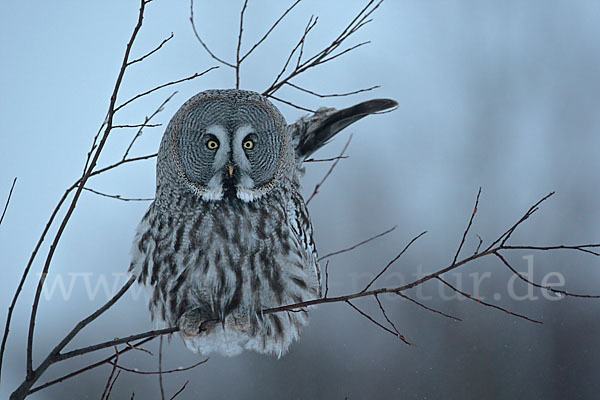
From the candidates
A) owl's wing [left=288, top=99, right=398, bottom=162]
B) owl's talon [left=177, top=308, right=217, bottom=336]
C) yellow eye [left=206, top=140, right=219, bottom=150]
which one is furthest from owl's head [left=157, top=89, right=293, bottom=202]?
owl's talon [left=177, top=308, right=217, bottom=336]

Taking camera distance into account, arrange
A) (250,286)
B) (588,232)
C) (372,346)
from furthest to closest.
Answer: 1. (588,232)
2. (372,346)
3. (250,286)

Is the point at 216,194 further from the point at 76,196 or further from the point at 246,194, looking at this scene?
the point at 76,196

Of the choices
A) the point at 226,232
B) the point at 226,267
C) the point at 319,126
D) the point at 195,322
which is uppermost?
the point at 319,126

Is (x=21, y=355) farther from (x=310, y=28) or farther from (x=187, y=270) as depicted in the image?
(x=310, y=28)

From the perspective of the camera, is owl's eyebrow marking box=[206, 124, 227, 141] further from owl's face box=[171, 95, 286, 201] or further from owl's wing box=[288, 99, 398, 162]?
owl's wing box=[288, 99, 398, 162]

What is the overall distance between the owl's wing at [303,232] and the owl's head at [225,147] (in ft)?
0.56

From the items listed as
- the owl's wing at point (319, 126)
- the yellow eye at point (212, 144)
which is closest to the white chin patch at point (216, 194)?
the yellow eye at point (212, 144)

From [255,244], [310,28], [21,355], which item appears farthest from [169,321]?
[21,355]

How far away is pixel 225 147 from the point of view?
9.29ft

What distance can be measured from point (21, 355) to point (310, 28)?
6.72 m

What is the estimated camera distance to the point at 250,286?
271 centimetres

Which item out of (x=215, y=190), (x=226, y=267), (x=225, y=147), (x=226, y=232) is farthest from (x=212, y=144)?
(x=226, y=267)

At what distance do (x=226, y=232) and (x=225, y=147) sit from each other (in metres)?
0.40

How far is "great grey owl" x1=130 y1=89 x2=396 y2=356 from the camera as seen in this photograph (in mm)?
2719
